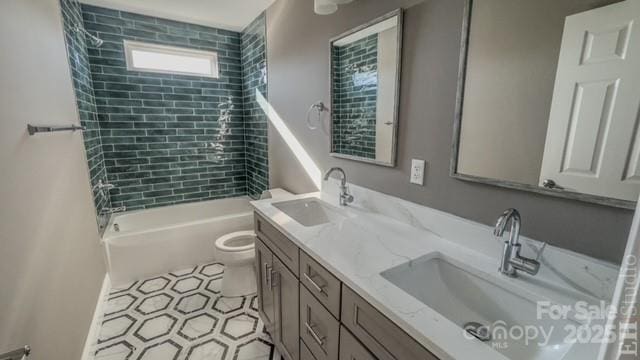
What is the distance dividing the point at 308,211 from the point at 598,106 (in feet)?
4.70

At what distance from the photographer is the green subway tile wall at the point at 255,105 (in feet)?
9.09

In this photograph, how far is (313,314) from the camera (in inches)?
45.5

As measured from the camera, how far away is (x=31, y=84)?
1.30 metres

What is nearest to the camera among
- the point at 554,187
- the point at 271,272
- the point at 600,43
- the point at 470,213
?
the point at 600,43

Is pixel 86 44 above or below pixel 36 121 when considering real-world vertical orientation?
above

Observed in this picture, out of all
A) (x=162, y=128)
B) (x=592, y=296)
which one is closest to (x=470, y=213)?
(x=592, y=296)

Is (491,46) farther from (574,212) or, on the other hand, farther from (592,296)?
(592,296)

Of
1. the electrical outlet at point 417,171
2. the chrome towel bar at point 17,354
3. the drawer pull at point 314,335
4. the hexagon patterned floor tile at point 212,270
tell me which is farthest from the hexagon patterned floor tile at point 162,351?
the electrical outlet at point 417,171

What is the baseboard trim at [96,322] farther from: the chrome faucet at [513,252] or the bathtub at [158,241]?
the chrome faucet at [513,252]

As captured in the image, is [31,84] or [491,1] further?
[31,84]

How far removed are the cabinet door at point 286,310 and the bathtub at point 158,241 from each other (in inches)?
57.8

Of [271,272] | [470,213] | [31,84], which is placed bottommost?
[271,272]

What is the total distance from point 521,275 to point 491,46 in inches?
31.1

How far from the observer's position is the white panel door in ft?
2.28
